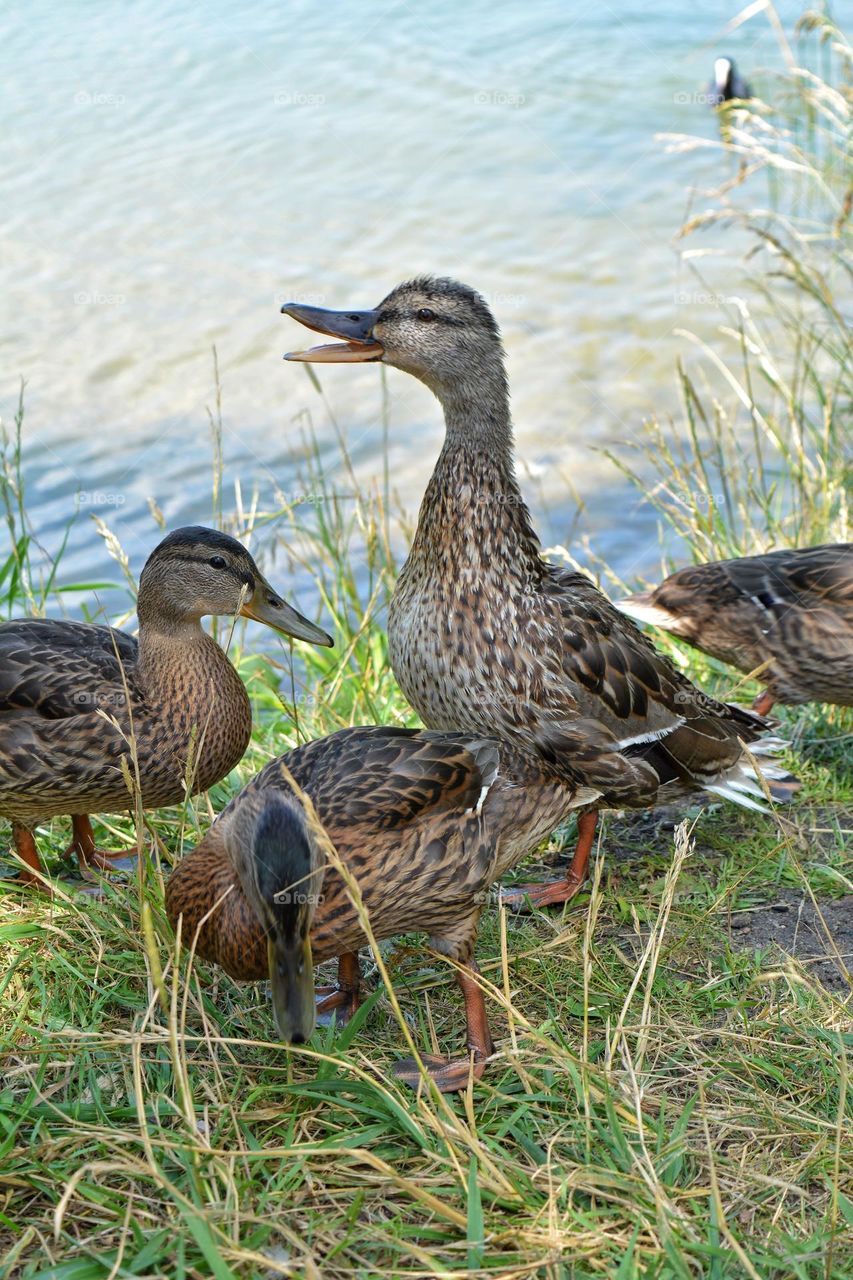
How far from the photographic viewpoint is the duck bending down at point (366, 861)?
2.61 m

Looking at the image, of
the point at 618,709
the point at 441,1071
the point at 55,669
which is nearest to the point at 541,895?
the point at 618,709

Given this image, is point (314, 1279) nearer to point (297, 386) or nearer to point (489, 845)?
point (489, 845)

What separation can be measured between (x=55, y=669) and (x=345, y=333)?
3.94 feet

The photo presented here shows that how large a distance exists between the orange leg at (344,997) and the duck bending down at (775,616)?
171 centimetres

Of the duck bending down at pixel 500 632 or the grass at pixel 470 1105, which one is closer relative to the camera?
the grass at pixel 470 1105

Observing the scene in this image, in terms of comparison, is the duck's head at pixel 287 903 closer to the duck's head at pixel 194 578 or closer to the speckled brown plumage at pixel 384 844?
the speckled brown plumage at pixel 384 844

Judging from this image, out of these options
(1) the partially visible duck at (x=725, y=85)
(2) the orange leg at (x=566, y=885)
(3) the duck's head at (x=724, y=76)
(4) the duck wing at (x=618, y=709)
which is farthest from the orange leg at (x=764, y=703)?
(3) the duck's head at (x=724, y=76)

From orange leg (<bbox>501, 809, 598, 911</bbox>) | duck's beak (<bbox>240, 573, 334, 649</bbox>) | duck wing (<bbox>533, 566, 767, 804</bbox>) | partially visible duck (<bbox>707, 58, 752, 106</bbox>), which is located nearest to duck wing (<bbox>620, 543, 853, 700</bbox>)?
duck wing (<bbox>533, 566, 767, 804</bbox>)

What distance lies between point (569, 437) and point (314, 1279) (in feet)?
19.8

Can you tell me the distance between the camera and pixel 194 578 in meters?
3.78

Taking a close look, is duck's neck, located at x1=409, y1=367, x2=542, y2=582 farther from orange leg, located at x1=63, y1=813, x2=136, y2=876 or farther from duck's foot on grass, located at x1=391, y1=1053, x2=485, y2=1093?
duck's foot on grass, located at x1=391, y1=1053, x2=485, y2=1093

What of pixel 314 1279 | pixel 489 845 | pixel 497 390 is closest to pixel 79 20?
pixel 497 390

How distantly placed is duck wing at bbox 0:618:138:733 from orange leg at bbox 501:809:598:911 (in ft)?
3.90

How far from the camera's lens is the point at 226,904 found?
2832 mm
